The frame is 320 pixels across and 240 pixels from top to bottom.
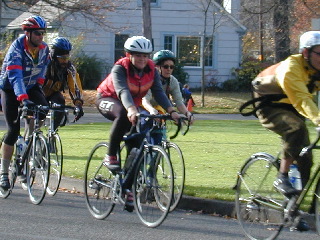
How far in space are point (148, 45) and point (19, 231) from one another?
85.4 inches

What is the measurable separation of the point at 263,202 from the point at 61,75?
4.06m

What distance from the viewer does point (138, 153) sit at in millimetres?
7652

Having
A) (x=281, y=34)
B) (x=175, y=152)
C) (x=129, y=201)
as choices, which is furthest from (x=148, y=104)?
(x=281, y=34)

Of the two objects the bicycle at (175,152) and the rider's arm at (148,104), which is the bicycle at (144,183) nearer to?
the bicycle at (175,152)

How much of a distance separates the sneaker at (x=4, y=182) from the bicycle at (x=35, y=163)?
0.17 feet

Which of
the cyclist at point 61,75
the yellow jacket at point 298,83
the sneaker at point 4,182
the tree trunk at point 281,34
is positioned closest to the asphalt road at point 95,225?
the sneaker at point 4,182

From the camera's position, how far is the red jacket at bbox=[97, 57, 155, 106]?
26.0 ft

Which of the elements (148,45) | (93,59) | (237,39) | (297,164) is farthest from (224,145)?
(237,39)

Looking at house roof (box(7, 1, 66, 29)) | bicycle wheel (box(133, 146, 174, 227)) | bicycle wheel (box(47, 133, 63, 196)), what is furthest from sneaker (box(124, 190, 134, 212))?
house roof (box(7, 1, 66, 29))

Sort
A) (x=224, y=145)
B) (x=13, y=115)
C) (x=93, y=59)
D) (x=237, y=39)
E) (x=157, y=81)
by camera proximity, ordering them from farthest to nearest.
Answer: (x=237, y=39) → (x=93, y=59) → (x=224, y=145) → (x=13, y=115) → (x=157, y=81)

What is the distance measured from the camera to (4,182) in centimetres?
949

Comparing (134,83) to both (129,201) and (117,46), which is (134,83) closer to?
(129,201)

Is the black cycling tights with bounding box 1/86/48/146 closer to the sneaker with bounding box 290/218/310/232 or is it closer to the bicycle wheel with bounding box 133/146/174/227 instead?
the bicycle wheel with bounding box 133/146/174/227

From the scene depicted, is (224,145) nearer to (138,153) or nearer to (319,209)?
(138,153)
